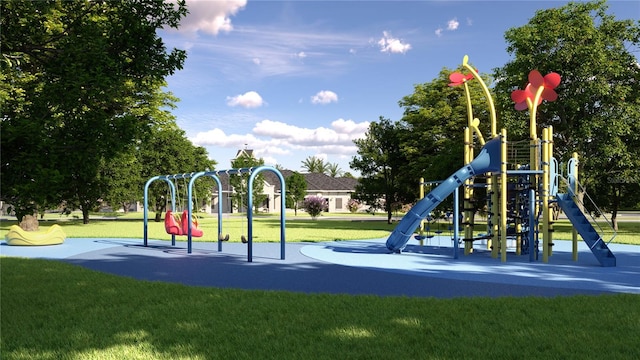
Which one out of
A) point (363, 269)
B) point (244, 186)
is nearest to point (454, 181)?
point (363, 269)

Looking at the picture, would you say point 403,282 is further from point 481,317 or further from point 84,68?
point 84,68

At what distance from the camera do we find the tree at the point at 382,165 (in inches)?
1423

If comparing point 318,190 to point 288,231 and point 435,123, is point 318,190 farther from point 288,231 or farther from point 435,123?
point 288,231

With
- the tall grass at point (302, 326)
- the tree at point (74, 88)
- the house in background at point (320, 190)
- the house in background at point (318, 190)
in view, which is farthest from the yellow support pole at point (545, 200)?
the house in background at point (320, 190)

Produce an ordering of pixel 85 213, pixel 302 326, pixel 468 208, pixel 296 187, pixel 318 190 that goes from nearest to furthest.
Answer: pixel 302 326, pixel 468 208, pixel 85 213, pixel 296 187, pixel 318 190

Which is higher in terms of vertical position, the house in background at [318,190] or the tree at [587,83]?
the tree at [587,83]

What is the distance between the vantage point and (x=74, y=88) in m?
7.65

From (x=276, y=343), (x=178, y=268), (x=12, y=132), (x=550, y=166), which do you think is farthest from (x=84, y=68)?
(x=550, y=166)

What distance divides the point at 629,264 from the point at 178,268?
11.9 metres

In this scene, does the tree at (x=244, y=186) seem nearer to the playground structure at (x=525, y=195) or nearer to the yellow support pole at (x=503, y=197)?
the playground structure at (x=525, y=195)

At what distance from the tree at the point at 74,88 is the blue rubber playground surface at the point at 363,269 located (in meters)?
3.66

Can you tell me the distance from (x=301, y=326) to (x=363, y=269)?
19.4 ft

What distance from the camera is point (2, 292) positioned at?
30.0 ft

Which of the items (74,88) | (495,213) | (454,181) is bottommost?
(495,213)
